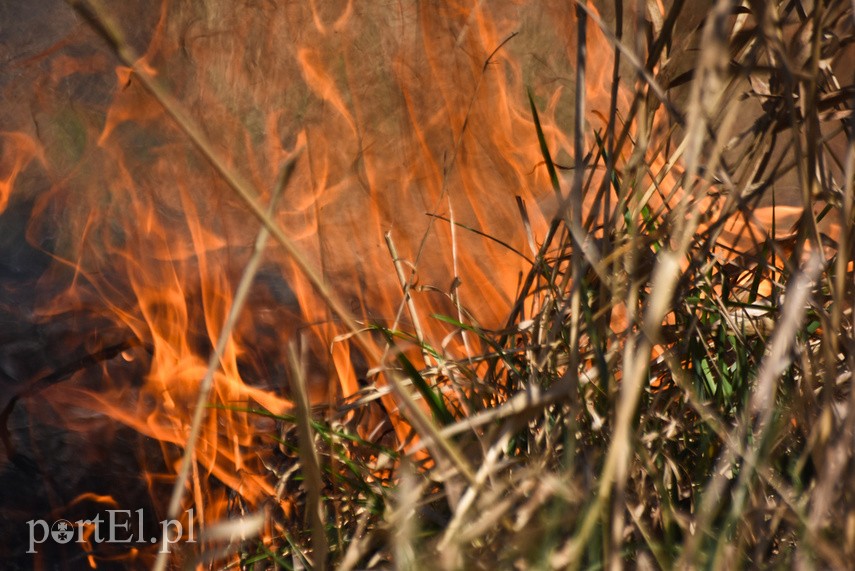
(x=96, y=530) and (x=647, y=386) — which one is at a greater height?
(x=647, y=386)

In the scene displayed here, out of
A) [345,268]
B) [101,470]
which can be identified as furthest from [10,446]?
[345,268]

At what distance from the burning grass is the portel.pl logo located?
2.74 feet

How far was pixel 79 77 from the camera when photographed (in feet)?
8.48

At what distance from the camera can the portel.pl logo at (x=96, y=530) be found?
204cm

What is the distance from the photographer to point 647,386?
98 cm

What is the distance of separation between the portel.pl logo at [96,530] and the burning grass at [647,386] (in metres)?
0.83

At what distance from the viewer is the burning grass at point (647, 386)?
1.93 ft

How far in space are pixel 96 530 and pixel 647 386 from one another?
156cm

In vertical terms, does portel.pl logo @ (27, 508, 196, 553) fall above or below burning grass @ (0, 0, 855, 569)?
below

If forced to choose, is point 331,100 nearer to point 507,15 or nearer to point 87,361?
point 507,15

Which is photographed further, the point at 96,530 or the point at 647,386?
the point at 96,530

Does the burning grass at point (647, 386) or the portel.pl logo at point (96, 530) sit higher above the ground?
the burning grass at point (647, 386)

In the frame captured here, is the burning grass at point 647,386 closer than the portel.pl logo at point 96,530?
Yes

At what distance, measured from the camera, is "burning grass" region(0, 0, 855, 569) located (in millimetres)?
589
